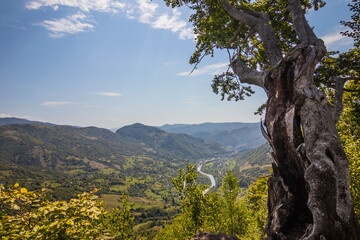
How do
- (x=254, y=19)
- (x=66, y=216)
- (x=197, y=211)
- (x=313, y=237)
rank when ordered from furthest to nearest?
(x=197, y=211)
(x=254, y=19)
(x=313, y=237)
(x=66, y=216)

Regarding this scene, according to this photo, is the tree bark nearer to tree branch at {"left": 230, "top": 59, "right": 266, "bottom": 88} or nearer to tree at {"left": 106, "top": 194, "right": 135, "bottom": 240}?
tree branch at {"left": 230, "top": 59, "right": 266, "bottom": 88}

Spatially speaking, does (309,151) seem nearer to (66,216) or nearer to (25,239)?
(66,216)

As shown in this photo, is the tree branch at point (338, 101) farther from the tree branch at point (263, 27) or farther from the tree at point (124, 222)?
the tree at point (124, 222)

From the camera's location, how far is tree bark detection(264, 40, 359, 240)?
24.4 feet

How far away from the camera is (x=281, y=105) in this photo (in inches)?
428

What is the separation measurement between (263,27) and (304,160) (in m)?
9.13

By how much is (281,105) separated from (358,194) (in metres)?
10.9

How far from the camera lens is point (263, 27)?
512 inches

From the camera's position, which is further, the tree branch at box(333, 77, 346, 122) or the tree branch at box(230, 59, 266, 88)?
the tree branch at box(230, 59, 266, 88)

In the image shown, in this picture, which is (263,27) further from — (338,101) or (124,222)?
(124,222)

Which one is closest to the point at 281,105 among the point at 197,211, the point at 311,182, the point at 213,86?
the point at 311,182

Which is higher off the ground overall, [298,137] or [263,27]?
[263,27]

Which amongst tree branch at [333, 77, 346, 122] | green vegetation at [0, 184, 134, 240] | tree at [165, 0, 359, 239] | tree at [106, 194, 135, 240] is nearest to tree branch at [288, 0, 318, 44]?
tree at [165, 0, 359, 239]

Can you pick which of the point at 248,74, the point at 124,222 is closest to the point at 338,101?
the point at 248,74
